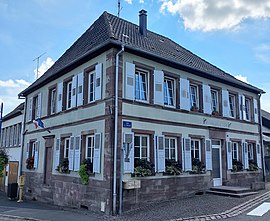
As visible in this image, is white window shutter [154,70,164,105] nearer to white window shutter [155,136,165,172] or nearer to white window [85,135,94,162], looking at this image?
white window shutter [155,136,165,172]

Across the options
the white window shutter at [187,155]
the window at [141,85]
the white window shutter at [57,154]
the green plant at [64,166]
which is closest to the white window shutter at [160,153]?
the white window shutter at [187,155]

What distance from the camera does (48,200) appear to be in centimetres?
1423

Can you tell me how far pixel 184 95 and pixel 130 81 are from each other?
327 centimetres

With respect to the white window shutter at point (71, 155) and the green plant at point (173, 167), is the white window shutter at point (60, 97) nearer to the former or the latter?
the white window shutter at point (71, 155)

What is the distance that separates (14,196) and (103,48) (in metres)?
10.7

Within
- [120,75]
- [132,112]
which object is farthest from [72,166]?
[120,75]

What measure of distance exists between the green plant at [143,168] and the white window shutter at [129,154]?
290mm

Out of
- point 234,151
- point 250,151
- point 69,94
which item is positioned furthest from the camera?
point 250,151

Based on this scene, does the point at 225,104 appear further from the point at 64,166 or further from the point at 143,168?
the point at 64,166

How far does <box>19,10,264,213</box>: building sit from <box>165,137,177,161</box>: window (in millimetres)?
43

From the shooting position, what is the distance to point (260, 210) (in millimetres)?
9852

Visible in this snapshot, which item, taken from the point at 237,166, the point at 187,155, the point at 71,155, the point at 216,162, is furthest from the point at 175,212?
the point at 237,166

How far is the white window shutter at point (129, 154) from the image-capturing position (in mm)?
10508

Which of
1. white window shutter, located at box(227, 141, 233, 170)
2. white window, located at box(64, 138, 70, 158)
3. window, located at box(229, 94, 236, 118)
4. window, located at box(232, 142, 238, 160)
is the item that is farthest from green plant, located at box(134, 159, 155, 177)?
window, located at box(229, 94, 236, 118)
